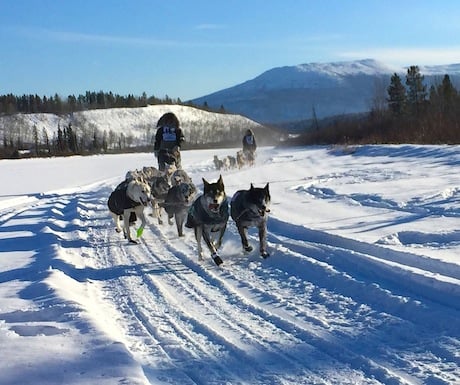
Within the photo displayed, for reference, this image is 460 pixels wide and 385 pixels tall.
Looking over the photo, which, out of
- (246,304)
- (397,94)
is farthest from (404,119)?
(246,304)

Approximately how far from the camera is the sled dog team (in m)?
7.46

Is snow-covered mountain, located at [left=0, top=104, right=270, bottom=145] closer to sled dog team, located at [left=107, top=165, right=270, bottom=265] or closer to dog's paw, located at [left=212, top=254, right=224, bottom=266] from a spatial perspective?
sled dog team, located at [left=107, top=165, right=270, bottom=265]

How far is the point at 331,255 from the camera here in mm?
7000

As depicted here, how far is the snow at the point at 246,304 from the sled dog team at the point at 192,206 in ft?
0.89

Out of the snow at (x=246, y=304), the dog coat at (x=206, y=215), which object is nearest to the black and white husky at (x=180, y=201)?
the snow at (x=246, y=304)

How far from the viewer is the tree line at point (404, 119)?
32.9m

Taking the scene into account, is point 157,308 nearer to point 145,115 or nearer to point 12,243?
point 12,243

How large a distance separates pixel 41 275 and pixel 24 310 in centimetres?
160

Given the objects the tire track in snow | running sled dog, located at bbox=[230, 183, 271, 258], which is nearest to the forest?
running sled dog, located at bbox=[230, 183, 271, 258]

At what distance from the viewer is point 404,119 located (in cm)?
4547

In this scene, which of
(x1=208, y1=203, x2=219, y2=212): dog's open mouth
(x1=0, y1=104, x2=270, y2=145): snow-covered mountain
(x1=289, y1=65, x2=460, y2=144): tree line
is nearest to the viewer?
(x1=208, y1=203, x2=219, y2=212): dog's open mouth

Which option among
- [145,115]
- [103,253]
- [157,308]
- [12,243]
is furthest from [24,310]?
[145,115]

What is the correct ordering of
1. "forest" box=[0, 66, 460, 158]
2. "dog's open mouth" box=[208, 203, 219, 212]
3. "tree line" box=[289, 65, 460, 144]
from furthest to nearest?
1. "forest" box=[0, 66, 460, 158]
2. "tree line" box=[289, 65, 460, 144]
3. "dog's open mouth" box=[208, 203, 219, 212]

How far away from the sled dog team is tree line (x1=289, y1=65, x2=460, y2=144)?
21.8 meters
